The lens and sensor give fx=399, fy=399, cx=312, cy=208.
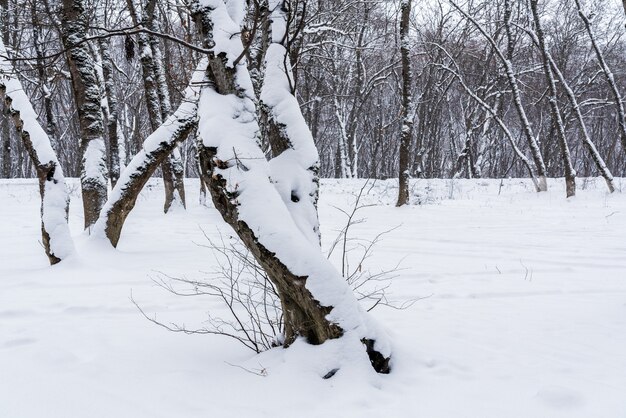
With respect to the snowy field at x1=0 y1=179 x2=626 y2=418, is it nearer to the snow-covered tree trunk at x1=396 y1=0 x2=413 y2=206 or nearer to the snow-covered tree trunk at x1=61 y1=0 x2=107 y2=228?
the snow-covered tree trunk at x1=61 y1=0 x2=107 y2=228

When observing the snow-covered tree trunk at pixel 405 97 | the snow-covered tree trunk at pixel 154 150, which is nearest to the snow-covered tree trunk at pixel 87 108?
the snow-covered tree trunk at pixel 154 150

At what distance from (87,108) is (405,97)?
775 cm

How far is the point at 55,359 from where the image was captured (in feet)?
8.63

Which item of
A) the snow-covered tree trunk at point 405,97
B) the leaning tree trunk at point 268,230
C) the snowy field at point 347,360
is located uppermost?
the snow-covered tree trunk at point 405,97

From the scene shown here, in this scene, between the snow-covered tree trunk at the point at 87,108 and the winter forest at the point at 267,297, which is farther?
the snow-covered tree trunk at the point at 87,108

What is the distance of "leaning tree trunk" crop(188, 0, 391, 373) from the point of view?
2352 mm

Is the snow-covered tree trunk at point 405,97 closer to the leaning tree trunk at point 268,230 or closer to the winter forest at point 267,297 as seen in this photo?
the winter forest at point 267,297

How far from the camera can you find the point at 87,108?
5633 millimetres

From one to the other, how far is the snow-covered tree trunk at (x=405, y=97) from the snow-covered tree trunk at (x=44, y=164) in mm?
8222

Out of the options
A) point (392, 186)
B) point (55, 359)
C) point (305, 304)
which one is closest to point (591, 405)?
point (305, 304)

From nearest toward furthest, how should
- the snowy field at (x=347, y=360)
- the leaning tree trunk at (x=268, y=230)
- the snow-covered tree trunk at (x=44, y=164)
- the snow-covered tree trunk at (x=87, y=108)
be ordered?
the snowy field at (x=347, y=360), the leaning tree trunk at (x=268, y=230), the snow-covered tree trunk at (x=44, y=164), the snow-covered tree trunk at (x=87, y=108)

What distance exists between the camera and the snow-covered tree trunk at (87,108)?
Result: 5.29 metres

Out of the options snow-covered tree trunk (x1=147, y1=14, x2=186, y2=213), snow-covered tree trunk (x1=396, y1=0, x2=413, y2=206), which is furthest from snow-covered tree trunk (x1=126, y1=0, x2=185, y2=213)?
snow-covered tree trunk (x1=396, y1=0, x2=413, y2=206)

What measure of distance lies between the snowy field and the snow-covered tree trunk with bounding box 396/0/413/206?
15.2ft
